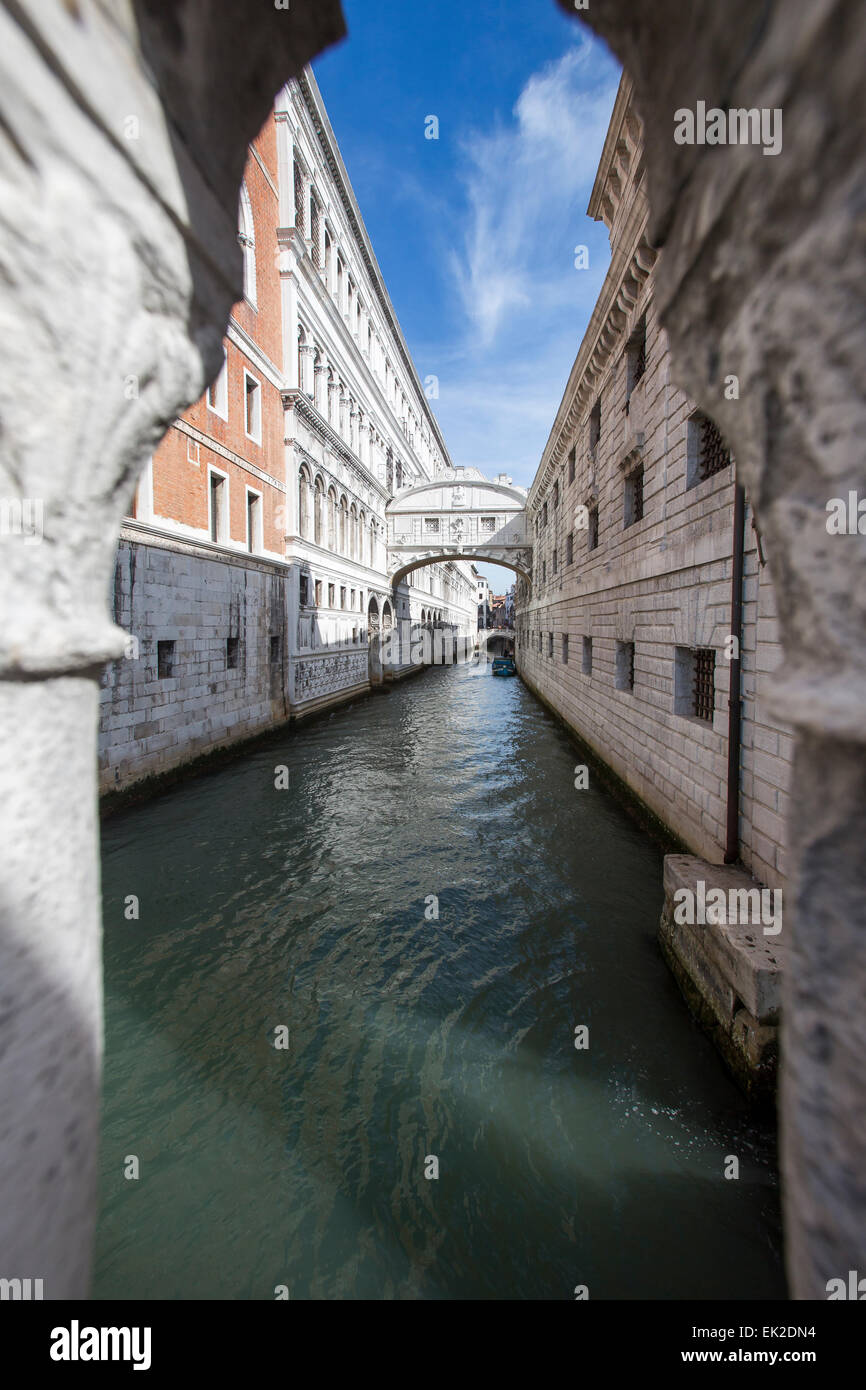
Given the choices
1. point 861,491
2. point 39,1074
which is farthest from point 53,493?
point 861,491

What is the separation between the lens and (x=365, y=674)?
22.2 meters

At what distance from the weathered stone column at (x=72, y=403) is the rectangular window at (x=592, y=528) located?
10.3m

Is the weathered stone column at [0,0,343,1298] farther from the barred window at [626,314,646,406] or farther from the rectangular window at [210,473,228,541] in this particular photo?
the rectangular window at [210,473,228,541]

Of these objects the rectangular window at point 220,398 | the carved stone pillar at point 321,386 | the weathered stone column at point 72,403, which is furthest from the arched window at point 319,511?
the weathered stone column at point 72,403

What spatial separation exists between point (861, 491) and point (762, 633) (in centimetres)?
394

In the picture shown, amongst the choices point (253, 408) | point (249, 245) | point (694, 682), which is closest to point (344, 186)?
point (249, 245)

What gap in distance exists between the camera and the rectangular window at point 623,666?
28.9ft

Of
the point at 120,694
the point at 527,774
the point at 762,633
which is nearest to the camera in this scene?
the point at 762,633

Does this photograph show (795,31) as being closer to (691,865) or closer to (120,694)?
(691,865)

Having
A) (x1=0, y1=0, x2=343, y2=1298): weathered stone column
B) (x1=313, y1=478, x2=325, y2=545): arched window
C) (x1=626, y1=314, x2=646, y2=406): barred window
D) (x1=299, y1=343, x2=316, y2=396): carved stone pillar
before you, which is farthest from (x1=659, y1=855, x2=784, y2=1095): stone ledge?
(x1=299, y1=343, x2=316, y2=396): carved stone pillar

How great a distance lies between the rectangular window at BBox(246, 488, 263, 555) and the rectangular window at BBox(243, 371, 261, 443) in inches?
50.9

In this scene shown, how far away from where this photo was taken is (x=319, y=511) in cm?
1680

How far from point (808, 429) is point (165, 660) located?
952 cm

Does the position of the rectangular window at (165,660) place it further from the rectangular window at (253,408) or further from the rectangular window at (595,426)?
the rectangular window at (595,426)
